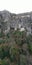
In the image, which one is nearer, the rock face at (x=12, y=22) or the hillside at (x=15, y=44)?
the hillside at (x=15, y=44)

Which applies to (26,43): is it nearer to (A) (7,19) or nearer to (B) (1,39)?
(B) (1,39)

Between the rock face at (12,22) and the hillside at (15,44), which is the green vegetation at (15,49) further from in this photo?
the rock face at (12,22)

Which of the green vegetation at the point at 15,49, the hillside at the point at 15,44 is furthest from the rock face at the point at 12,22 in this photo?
the green vegetation at the point at 15,49

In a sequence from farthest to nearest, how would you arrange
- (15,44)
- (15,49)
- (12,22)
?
(12,22)
(15,44)
(15,49)

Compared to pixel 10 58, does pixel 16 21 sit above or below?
above

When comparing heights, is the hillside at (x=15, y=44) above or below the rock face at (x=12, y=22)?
below

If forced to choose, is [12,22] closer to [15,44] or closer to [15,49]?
[15,44]

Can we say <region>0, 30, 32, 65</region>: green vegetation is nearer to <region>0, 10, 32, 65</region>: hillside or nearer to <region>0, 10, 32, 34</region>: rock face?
<region>0, 10, 32, 65</region>: hillside

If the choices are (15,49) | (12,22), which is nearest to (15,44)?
(15,49)

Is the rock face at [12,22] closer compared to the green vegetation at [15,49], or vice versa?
the green vegetation at [15,49]

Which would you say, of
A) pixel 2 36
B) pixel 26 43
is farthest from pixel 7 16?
pixel 26 43

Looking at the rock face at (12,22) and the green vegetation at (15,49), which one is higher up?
the rock face at (12,22)
